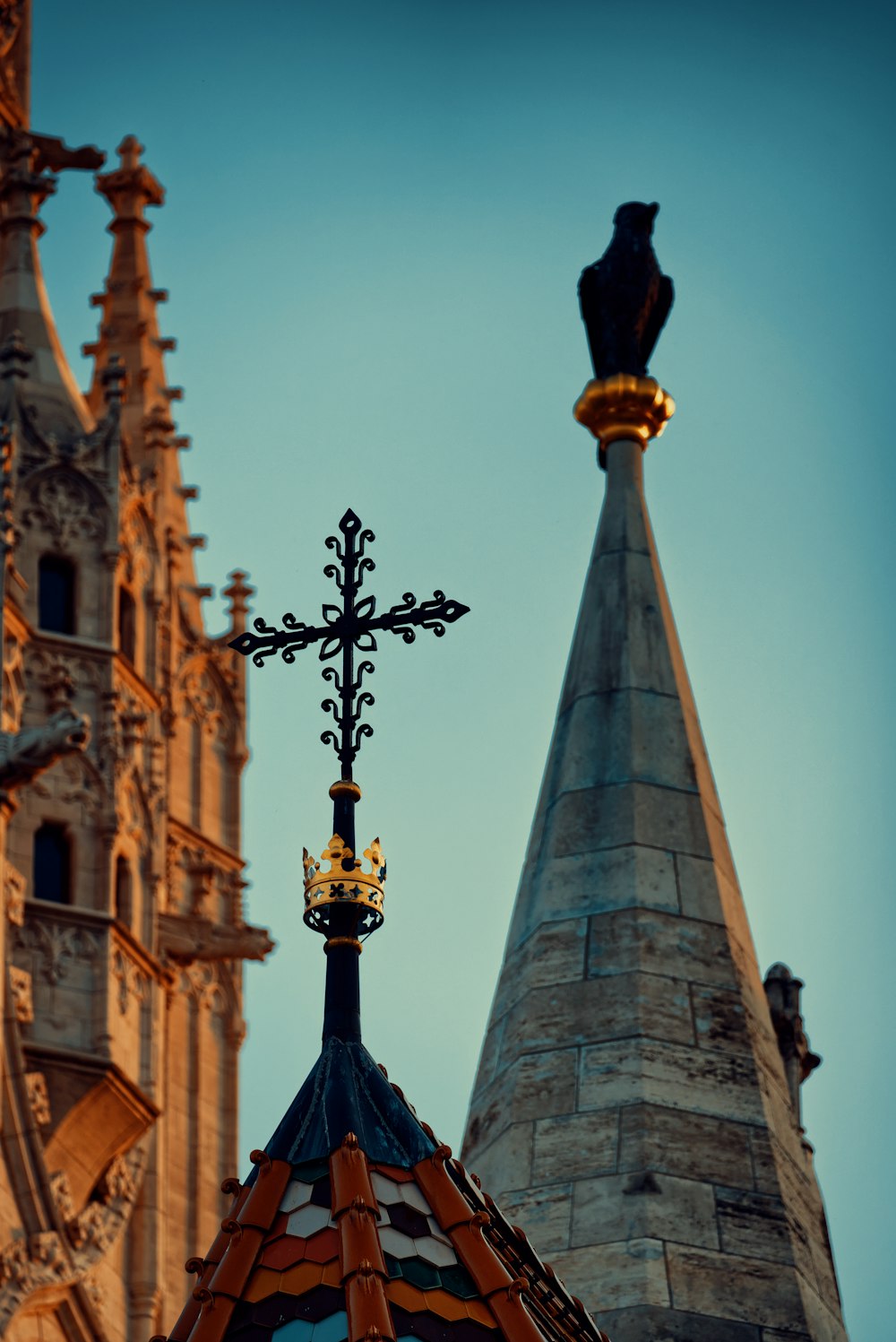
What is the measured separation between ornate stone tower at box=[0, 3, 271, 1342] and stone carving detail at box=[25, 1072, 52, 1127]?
1.5 inches

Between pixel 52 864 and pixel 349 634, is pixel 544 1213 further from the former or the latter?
pixel 52 864

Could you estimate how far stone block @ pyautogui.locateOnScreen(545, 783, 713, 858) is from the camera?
67.7ft

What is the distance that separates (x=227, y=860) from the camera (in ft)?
138

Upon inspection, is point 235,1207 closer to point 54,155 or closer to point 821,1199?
point 821,1199

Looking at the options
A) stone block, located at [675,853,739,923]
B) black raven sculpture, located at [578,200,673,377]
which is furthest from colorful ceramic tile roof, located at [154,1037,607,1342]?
black raven sculpture, located at [578,200,673,377]

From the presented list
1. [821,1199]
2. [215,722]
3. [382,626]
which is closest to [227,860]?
[215,722]

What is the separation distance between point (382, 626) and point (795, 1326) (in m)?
5.30

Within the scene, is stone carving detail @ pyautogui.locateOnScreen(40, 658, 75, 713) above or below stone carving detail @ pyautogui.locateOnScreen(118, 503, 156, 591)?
below

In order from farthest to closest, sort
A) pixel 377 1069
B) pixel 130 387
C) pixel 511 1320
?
1. pixel 130 387
2. pixel 377 1069
3. pixel 511 1320

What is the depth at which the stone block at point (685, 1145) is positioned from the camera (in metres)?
18.9

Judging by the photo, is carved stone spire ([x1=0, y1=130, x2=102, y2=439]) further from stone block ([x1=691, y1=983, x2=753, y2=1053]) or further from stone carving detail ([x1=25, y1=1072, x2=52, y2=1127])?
stone block ([x1=691, y1=983, x2=753, y2=1053])

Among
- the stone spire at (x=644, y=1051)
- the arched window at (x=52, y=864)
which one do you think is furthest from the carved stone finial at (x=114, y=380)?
the stone spire at (x=644, y=1051)

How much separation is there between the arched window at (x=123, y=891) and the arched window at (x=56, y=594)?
2.77 m

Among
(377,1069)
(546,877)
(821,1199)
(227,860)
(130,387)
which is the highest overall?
(130,387)
